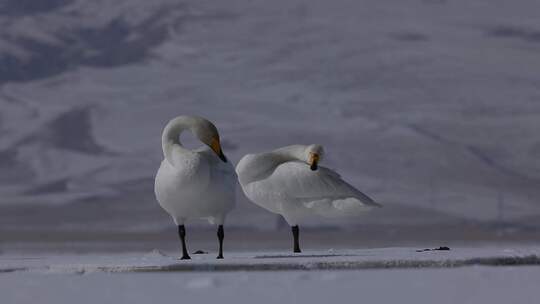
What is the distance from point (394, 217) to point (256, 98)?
32301 mm

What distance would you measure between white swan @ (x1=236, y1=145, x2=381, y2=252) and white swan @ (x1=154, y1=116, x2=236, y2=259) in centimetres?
102

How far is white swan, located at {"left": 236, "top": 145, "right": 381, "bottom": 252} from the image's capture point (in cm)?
1886

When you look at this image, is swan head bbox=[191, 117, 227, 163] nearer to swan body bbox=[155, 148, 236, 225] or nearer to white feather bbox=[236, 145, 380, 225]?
swan body bbox=[155, 148, 236, 225]

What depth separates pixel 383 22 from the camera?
148 metres

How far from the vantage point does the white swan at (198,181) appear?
1775 centimetres

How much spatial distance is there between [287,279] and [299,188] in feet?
16.3

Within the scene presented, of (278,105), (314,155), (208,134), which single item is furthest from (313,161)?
(278,105)

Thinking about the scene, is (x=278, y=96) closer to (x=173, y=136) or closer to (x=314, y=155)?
(x=314, y=155)

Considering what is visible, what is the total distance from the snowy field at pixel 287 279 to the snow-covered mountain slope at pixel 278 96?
84079mm

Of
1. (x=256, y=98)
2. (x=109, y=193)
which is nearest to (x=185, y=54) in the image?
(x=256, y=98)

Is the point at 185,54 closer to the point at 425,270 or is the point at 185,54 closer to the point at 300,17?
the point at 300,17

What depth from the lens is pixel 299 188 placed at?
18906mm

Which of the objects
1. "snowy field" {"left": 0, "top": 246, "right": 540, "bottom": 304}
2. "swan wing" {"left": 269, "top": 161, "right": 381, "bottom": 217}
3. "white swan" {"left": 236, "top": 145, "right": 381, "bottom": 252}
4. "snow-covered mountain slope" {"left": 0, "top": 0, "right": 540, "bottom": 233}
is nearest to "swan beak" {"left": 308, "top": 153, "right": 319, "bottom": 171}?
"white swan" {"left": 236, "top": 145, "right": 381, "bottom": 252}

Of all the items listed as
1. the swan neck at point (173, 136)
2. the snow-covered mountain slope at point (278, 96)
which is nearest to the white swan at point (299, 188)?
the swan neck at point (173, 136)
